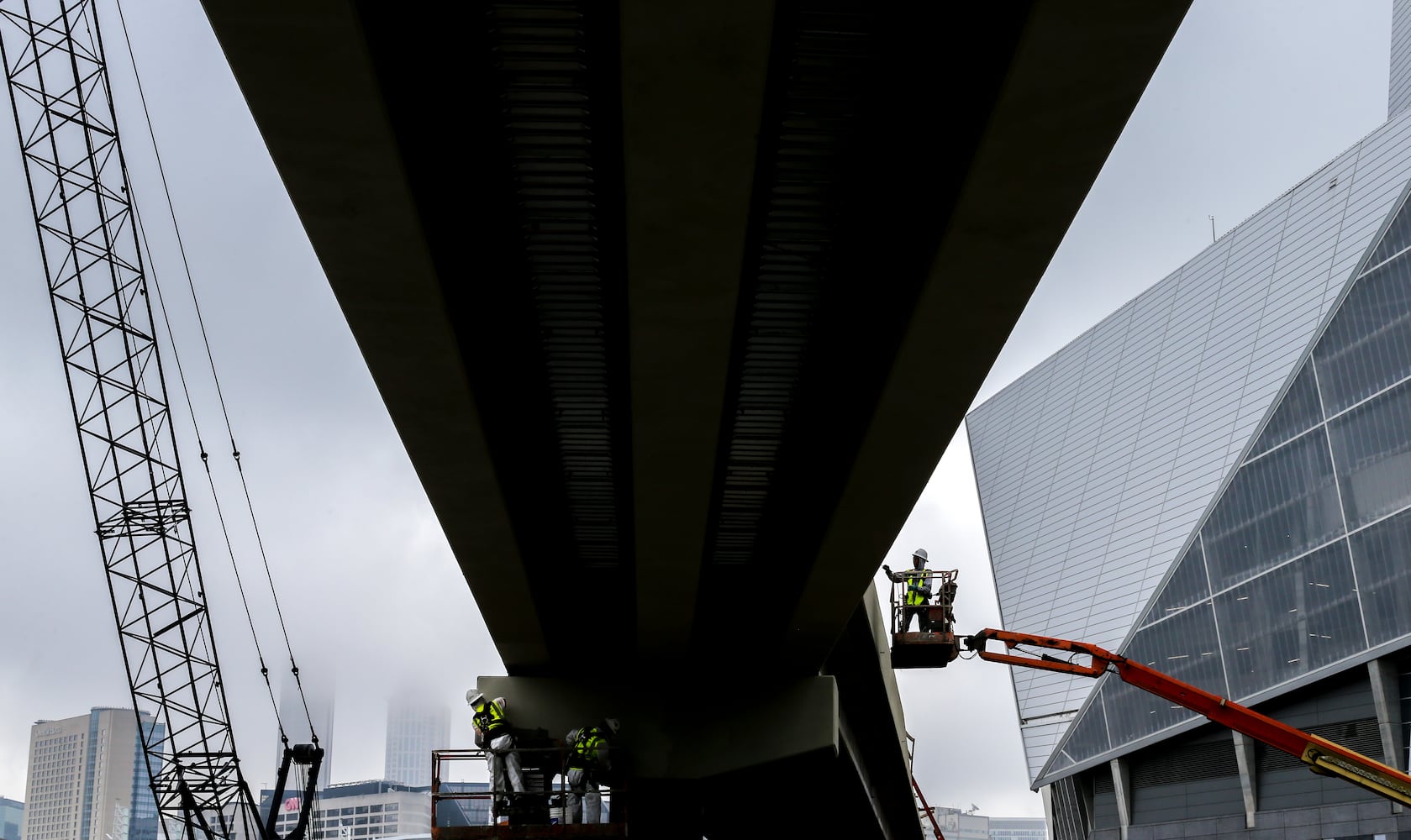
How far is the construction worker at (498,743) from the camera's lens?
21.9 m

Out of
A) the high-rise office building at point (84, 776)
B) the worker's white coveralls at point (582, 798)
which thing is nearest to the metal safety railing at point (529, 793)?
the worker's white coveralls at point (582, 798)

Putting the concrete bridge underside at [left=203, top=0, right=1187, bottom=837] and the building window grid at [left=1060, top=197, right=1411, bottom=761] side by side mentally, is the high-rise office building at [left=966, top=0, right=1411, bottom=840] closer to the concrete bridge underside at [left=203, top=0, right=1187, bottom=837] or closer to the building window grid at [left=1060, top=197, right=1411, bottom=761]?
the building window grid at [left=1060, top=197, right=1411, bottom=761]

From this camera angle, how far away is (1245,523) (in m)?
60.5

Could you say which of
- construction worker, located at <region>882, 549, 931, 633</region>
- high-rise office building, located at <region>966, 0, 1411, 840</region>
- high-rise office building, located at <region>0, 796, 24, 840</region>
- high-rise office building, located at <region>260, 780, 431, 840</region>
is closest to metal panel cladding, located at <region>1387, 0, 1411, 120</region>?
high-rise office building, located at <region>966, 0, 1411, 840</region>

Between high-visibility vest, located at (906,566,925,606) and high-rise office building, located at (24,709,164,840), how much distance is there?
173928 millimetres

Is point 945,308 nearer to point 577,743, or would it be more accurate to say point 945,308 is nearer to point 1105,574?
point 577,743

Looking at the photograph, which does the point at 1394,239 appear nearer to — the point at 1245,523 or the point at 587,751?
the point at 1245,523

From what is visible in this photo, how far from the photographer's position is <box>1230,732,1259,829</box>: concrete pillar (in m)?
56.5

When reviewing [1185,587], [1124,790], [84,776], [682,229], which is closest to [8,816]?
[84,776]

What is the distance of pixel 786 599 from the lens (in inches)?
784

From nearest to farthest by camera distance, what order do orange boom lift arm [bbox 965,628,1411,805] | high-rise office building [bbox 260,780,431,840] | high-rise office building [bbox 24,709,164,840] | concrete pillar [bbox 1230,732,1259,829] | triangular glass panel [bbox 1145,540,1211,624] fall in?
orange boom lift arm [bbox 965,628,1411,805] < concrete pillar [bbox 1230,732,1259,829] < triangular glass panel [bbox 1145,540,1211,624] < high-rise office building [bbox 260,780,431,840] < high-rise office building [bbox 24,709,164,840]

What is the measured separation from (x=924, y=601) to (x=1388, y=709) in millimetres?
30039

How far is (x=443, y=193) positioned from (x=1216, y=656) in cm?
5656

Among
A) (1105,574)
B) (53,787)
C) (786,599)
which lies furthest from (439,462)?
(53,787)
